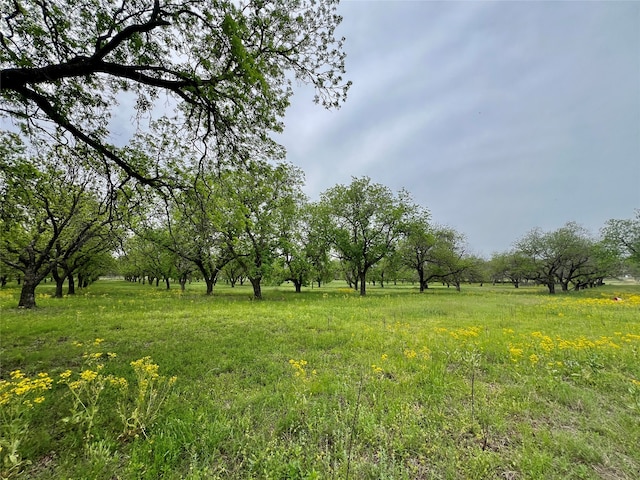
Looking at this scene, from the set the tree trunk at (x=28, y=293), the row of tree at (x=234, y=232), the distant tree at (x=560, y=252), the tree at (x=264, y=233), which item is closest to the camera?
the row of tree at (x=234, y=232)

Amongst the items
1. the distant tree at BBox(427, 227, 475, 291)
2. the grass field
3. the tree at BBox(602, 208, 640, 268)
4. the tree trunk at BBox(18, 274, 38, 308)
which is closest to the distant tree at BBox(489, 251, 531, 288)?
the distant tree at BBox(427, 227, 475, 291)

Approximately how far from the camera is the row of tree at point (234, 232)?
22.9 feet

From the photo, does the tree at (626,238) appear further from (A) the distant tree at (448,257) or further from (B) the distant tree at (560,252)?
(A) the distant tree at (448,257)

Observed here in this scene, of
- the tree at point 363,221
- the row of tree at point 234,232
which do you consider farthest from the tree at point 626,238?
the tree at point 363,221

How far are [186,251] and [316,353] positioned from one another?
58.4 feet

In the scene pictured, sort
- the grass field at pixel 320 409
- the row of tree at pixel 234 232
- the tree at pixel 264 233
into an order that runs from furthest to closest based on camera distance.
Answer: the tree at pixel 264 233 < the row of tree at pixel 234 232 < the grass field at pixel 320 409

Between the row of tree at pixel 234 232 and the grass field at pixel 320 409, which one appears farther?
the row of tree at pixel 234 232

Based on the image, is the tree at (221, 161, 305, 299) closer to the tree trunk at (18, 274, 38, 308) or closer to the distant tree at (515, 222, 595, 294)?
the tree trunk at (18, 274, 38, 308)

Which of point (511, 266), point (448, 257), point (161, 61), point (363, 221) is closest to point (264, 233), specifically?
point (363, 221)

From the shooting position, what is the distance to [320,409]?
11.9 feet

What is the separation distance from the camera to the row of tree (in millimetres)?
6965

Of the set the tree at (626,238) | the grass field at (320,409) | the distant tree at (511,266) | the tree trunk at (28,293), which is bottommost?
the grass field at (320,409)

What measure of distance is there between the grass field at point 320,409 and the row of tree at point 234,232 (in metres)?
3.52

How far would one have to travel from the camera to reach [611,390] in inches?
171
